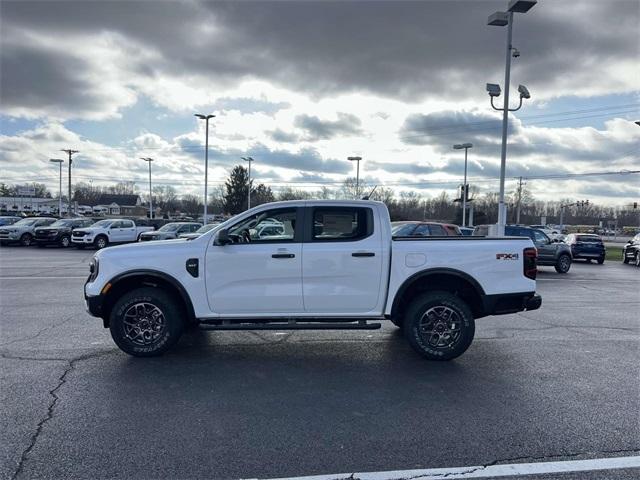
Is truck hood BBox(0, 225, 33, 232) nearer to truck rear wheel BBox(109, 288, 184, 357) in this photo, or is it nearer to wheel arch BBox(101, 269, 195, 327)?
wheel arch BBox(101, 269, 195, 327)

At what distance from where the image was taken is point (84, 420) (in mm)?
4020

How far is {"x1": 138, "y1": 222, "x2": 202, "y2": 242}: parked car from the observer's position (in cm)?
2410

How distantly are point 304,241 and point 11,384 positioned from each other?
351 centimetres

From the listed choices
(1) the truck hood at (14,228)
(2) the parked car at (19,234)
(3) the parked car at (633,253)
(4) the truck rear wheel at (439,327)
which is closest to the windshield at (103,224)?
(2) the parked car at (19,234)

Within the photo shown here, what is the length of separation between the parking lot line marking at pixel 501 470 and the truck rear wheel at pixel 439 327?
2.31 meters

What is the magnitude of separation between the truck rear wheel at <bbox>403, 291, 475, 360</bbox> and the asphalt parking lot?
0.19 metres

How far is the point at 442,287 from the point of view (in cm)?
608

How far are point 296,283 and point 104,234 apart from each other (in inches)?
939

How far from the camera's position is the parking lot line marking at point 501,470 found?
10.5ft

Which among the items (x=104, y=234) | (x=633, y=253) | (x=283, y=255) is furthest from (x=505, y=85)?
(x=104, y=234)

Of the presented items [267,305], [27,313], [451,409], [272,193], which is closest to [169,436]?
[267,305]

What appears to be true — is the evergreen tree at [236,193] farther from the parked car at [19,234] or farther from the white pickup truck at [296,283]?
the white pickup truck at [296,283]

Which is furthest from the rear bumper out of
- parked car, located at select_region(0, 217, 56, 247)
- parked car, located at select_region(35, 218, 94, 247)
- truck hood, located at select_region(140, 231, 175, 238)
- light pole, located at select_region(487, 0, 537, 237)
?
parked car, located at select_region(0, 217, 56, 247)

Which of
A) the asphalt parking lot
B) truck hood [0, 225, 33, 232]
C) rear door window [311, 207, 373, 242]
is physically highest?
rear door window [311, 207, 373, 242]
